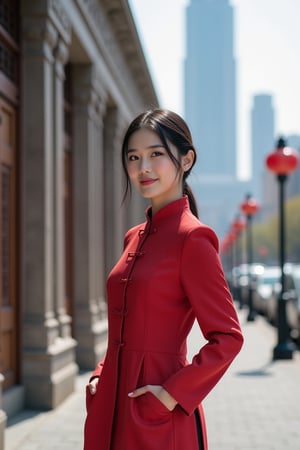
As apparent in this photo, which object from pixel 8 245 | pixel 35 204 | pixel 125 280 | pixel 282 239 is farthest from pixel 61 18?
pixel 125 280

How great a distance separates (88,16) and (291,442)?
7432 millimetres

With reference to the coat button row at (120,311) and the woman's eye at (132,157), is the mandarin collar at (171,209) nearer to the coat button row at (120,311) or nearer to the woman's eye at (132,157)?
the woman's eye at (132,157)

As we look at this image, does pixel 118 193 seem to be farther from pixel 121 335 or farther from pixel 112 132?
pixel 121 335

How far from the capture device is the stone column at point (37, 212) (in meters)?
8.81

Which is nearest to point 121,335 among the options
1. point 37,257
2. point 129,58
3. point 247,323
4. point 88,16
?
point 37,257

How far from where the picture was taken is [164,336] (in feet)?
8.87

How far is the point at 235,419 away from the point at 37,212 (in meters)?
3.14

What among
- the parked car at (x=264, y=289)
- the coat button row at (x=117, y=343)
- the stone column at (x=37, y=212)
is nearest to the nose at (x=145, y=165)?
the coat button row at (x=117, y=343)

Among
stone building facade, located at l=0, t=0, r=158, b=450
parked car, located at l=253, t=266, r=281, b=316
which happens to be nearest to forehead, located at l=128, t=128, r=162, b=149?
stone building facade, located at l=0, t=0, r=158, b=450

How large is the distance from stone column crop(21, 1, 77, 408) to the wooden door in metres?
0.17

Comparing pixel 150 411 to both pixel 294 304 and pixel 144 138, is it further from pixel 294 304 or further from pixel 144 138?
pixel 294 304

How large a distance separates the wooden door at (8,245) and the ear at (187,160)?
5466mm

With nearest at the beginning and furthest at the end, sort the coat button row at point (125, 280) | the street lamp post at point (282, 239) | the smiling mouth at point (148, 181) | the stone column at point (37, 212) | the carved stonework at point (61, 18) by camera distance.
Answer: the coat button row at point (125, 280)
the smiling mouth at point (148, 181)
the stone column at point (37, 212)
the carved stonework at point (61, 18)
the street lamp post at point (282, 239)

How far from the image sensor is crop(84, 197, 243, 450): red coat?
2.59 meters
